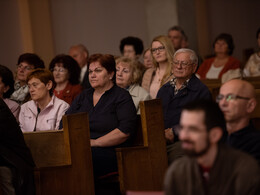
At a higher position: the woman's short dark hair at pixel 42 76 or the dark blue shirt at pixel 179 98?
the woman's short dark hair at pixel 42 76

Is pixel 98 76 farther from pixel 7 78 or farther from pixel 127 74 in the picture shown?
pixel 7 78

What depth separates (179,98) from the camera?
15.8ft

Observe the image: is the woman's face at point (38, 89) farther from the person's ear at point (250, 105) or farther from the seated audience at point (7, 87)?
the person's ear at point (250, 105)

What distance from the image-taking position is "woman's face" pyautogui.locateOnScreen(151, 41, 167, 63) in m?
5.69

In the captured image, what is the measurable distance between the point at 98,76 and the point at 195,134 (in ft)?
7.43

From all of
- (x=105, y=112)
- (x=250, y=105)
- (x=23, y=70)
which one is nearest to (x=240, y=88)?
(x=250, y=105)

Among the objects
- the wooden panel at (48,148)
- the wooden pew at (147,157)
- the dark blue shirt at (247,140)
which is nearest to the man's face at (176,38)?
the wooden pew at (147,157)

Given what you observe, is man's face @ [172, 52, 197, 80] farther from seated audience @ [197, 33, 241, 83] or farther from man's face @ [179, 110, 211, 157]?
seated audience @ [197, 33, 241, 83]

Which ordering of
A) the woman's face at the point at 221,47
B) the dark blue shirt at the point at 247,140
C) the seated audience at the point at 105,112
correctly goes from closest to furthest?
the dark blue shirt at the point at 247,140, the seated audience at the point at 105,112, the woman's face at the point at 221,47

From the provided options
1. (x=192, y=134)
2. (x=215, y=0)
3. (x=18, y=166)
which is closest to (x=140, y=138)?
(x=18, y=166)

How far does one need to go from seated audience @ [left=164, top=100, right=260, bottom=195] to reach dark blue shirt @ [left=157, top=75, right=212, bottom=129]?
2.02 meters

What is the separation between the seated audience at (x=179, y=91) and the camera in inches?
185

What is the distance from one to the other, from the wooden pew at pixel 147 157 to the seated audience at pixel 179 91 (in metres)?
0.24

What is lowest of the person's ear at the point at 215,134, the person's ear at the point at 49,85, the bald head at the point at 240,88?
the person's ear at the point at 215,134
